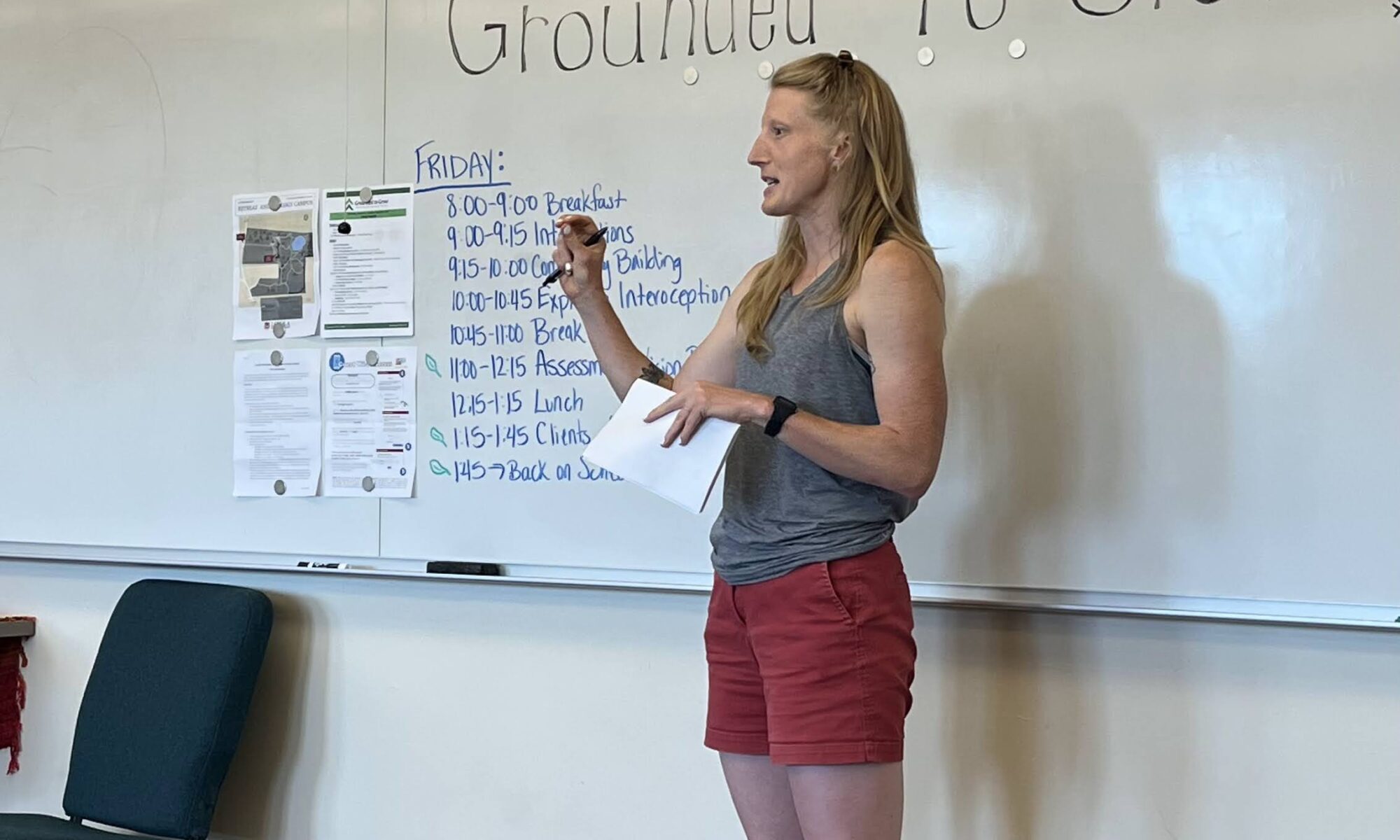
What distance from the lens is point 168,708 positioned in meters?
2.11

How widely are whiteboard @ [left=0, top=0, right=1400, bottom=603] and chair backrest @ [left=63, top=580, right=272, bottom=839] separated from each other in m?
0.14

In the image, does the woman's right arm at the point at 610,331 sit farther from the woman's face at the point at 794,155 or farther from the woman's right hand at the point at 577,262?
the woman's face at the point at 794,155

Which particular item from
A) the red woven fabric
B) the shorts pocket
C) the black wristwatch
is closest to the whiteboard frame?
the red woven fabric

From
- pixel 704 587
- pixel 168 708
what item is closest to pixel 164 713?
pixel 168 708

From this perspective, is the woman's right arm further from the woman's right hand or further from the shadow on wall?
the shadow on wall

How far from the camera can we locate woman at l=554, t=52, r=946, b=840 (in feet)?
4.41

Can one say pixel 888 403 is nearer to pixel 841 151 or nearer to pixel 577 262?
pixel 841 151

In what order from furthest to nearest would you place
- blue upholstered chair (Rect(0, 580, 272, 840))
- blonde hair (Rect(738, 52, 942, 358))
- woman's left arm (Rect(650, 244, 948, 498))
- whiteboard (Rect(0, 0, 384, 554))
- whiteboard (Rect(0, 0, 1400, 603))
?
1. whiteboard (Rect(0, 0, 384, 554))
2. blue upholstered chair (Rect(0, 580, 272, 840))
3. whiteboard (Rect(0, 0, 1400, 603))
4. blonde hair (Rect(738, 52, 942, 358))
5. woman's left arm (Rect(650, 244, 948, 498))

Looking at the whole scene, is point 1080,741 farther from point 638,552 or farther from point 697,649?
point 638,552

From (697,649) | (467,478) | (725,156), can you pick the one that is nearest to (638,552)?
(697,649)

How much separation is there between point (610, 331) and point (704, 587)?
469 mm

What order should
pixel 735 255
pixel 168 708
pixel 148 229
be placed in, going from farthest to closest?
pixel 148 229
pixel 168 708
pixel 735 255

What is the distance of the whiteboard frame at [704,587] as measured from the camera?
5.27ft

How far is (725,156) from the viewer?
75.1 inches
